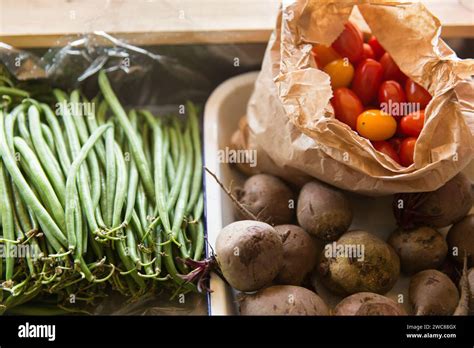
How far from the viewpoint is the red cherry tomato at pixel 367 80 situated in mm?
1356

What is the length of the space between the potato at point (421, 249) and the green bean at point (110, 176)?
60 cm

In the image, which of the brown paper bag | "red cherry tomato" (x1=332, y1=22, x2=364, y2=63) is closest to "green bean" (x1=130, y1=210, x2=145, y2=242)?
the brown paper bag

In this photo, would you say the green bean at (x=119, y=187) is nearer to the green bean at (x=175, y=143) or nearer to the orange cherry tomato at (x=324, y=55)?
the green bean at (x=175, y=143)

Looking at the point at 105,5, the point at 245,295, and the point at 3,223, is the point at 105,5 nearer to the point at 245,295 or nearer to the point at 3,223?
the point at 3,223

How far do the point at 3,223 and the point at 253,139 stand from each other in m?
0.57

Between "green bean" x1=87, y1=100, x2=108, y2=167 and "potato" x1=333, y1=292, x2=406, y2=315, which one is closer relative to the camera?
"potato" x1=333, y1=292, x2=406, y2=315

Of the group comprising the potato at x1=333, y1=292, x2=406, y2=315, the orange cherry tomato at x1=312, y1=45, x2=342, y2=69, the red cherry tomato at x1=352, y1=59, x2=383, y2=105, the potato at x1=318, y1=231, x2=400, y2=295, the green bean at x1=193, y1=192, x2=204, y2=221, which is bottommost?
the potato at x1=333, y1=292, x2=406, y2=315

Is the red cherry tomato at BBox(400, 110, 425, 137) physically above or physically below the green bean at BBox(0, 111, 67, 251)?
above

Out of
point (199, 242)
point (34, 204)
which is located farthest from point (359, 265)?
point (34, 204)

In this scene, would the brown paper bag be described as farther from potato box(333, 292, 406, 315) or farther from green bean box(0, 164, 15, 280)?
green bean box(0, 164, 15, 280)

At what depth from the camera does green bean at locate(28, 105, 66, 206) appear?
4.10 ft

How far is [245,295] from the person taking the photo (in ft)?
3.83

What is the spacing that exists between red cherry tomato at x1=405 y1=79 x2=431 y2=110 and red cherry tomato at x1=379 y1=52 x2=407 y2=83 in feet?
0.19

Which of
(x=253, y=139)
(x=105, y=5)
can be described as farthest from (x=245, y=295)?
(x=105, y=5)
